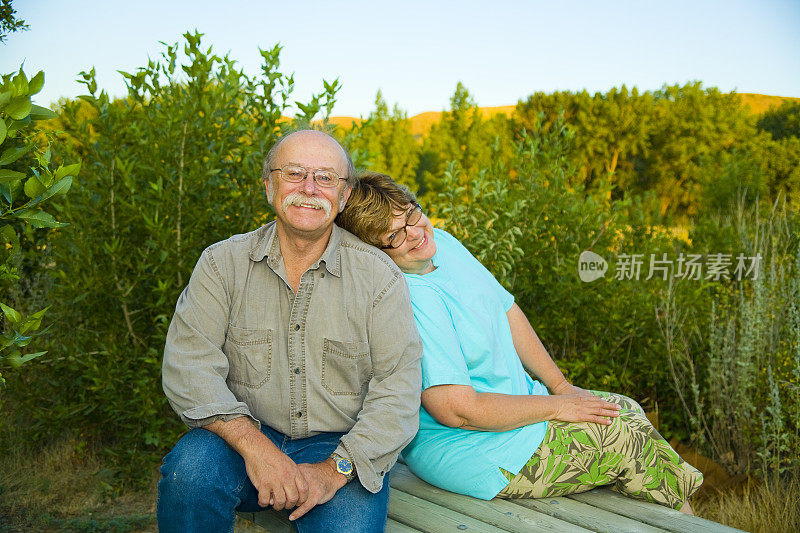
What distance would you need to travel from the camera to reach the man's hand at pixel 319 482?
76.0 inches

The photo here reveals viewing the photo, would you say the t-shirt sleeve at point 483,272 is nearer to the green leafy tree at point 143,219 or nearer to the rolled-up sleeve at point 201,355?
the rolled-up sleeve at point 201,355

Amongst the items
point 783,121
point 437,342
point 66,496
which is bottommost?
point 66,496

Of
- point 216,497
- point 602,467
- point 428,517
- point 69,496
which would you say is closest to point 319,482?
point 216,497

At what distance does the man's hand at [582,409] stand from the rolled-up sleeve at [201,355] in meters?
1.05

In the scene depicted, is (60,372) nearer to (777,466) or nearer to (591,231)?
(591,231)

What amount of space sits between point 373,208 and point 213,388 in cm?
82

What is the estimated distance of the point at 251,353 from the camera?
216 centimetres

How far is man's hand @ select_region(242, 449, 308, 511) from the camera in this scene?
6.32ft

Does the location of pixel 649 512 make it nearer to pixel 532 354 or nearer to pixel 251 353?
pixel 532 354

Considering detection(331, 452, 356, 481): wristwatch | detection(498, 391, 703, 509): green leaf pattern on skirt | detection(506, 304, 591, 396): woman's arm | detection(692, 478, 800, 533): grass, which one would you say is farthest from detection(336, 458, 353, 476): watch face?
detection(692, 478, 800, 533): grass

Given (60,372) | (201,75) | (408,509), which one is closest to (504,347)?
(408,509)

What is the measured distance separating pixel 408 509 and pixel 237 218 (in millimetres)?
2018

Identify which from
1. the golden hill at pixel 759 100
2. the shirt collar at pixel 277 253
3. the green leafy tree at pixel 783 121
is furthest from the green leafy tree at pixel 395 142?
the golden hill at pixel 759 100

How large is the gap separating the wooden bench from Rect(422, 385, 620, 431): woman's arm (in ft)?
0.88
